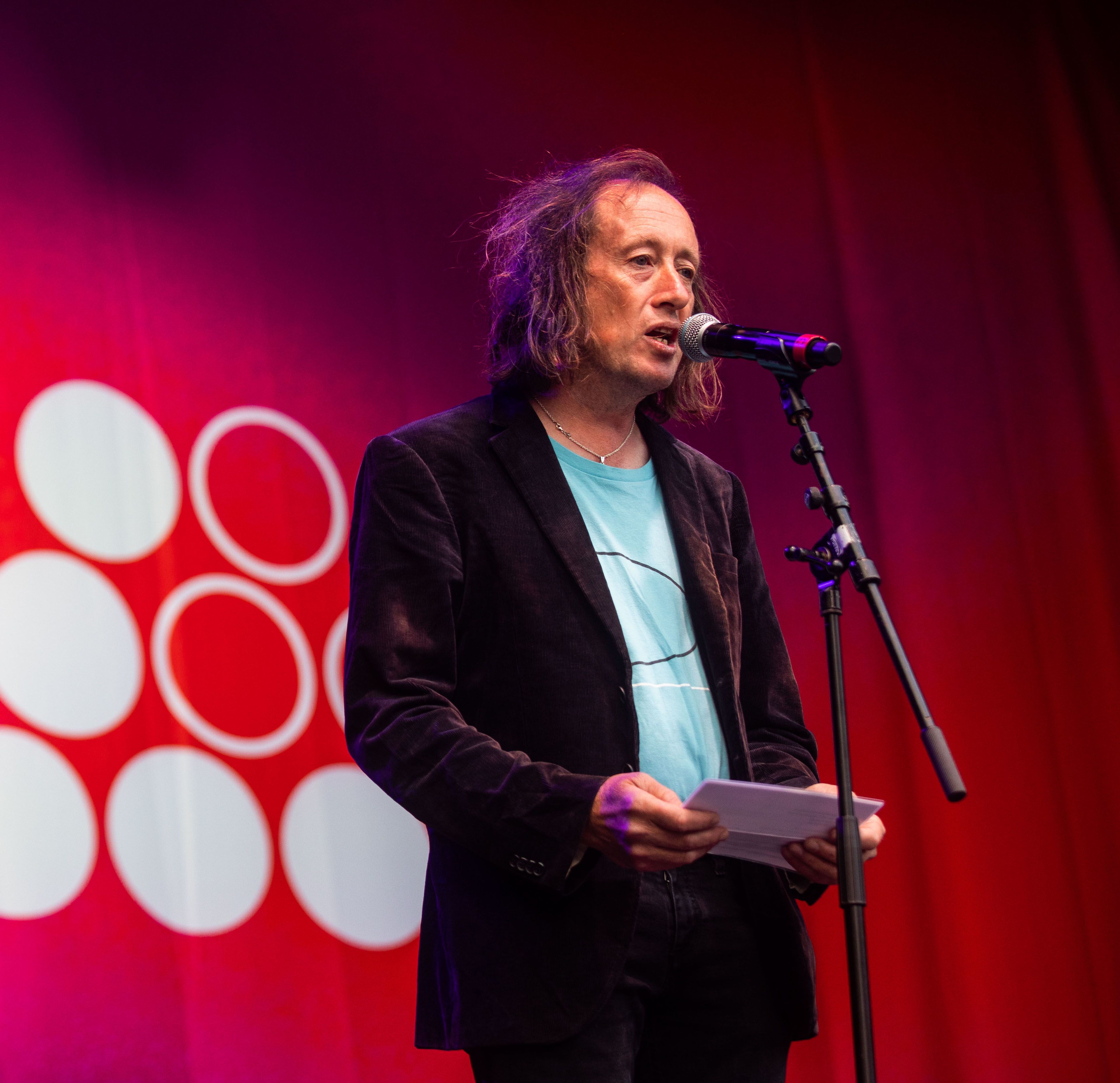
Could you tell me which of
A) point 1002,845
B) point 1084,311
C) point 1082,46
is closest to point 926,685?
point 1002,845

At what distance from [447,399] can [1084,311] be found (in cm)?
A: 199

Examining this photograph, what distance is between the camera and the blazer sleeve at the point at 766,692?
1.66m

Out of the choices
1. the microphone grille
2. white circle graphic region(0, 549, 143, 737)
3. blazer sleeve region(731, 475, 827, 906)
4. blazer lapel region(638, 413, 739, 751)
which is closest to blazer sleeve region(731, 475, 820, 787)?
blazer sleeve region(731, 475, 827, 906)

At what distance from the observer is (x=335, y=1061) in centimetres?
237

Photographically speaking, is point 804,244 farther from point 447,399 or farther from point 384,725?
point 384,725

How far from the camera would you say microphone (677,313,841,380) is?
1.34 metres

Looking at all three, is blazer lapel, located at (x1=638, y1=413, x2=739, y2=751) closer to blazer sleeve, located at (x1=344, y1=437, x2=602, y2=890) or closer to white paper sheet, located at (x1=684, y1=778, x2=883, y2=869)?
white paper sheet, located at (x1=684, y1=778, x2=883, y2=869)

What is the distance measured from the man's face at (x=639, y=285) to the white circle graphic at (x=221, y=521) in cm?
103

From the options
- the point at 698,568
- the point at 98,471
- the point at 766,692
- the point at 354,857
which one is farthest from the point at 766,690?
the point at 98,471

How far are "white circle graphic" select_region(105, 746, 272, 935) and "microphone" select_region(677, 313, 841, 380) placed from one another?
1340mm

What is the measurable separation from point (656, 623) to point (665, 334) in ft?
1.64

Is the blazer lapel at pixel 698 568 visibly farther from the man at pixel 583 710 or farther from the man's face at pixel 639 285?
the man's face at pixel 639 285

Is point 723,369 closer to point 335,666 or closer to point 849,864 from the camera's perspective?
point 335,666

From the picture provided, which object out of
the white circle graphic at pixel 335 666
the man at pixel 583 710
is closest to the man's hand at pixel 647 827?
the man at pixel 583 710
